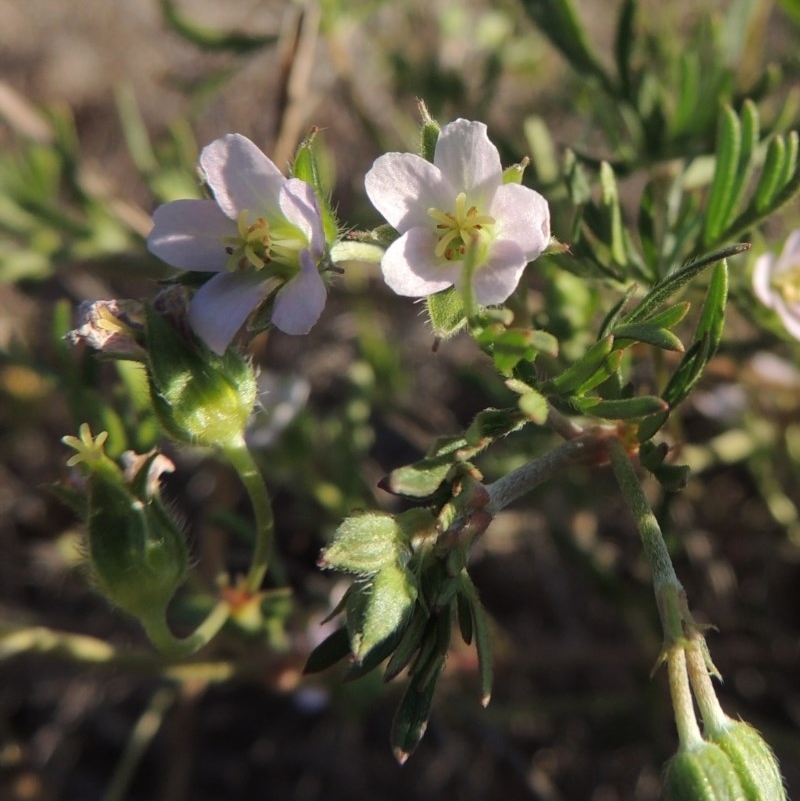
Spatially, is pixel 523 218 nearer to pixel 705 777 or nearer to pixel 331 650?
pixel 331 650

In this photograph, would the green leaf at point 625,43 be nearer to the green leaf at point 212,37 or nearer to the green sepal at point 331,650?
the green leaf at point 212,37

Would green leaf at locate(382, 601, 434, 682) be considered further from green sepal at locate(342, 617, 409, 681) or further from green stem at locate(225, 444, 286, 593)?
green stem at locate(225, 444, 286, 593)

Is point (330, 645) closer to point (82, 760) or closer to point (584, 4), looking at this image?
point (82, 760)

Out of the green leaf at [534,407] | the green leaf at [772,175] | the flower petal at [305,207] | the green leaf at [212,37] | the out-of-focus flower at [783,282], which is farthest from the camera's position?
the green leaf at [212,37]

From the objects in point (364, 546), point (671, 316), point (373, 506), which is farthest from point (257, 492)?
point (373, 506)

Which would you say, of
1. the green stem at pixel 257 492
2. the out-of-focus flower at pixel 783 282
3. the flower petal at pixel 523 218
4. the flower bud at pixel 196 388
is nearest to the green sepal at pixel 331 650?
the green stem at pixel 257 492

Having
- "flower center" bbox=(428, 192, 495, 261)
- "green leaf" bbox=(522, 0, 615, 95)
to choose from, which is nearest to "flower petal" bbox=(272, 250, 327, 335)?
"flower center" bbox=(428, 192, 495, 261)
